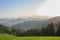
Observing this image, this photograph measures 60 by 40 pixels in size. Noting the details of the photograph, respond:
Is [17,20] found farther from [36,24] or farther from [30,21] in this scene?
[36,24]

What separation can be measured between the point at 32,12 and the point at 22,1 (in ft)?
0.94

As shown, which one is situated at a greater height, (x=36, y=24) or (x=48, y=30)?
(x=36, y=24)

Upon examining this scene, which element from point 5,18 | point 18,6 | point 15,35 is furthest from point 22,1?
point 15,35

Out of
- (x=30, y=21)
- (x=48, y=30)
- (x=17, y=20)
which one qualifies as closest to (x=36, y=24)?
(x=30, y=21)

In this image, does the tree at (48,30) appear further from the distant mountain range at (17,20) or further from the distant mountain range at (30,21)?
the distant mountain range at (17,20)

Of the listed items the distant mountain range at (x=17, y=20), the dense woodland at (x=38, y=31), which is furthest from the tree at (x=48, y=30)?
the distant mountain range at (x=17, y=20)

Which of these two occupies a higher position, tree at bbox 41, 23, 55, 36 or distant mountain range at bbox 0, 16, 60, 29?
distant mountain range at bbox 0, 16, 60, 29

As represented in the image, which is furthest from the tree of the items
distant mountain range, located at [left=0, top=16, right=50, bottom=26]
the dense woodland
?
distant mountain range, located at [left=0, top=16, right=50, bottom=26]

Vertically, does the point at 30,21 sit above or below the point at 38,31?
above

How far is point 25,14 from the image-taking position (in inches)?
87.5

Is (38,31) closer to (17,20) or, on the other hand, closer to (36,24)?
(36,24)

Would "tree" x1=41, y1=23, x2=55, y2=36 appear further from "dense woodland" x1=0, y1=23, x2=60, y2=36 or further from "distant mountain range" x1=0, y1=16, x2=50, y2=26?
"distant mountain range" x1=0, y1=16, x2=50, y2=26

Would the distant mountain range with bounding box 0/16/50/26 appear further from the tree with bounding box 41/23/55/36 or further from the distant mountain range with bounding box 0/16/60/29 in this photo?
the tree with bounding box 41/23/55/36

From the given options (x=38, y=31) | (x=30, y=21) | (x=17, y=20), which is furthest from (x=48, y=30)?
(x=17, y=20)
